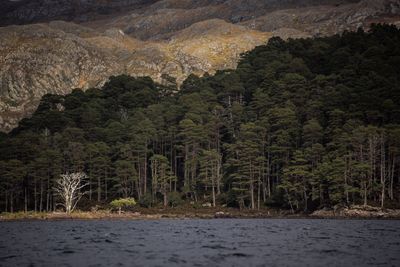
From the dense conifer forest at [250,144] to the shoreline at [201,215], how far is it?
10.1 ft

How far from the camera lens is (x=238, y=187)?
11844cm

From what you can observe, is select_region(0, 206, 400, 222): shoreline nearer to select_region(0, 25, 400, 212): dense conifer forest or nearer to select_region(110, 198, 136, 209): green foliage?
select_region(110, 198, 136, 209): green foliage

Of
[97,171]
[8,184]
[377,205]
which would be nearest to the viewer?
[377,205]

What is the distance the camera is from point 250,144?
11369 centimetres

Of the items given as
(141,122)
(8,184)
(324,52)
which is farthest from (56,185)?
(324,52)

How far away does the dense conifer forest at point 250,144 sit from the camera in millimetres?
102062

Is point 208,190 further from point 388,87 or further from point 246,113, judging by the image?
point 388,87

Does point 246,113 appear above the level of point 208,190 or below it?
above

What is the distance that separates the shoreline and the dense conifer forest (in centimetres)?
309

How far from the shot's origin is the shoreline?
89.9m

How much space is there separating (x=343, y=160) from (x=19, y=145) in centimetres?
7811

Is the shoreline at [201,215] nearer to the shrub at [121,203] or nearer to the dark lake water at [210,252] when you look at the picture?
the shrub at [121,203]

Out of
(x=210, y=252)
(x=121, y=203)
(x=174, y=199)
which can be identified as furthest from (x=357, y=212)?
(x=210, y=252)


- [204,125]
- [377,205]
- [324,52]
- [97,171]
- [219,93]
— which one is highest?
[324,52]
